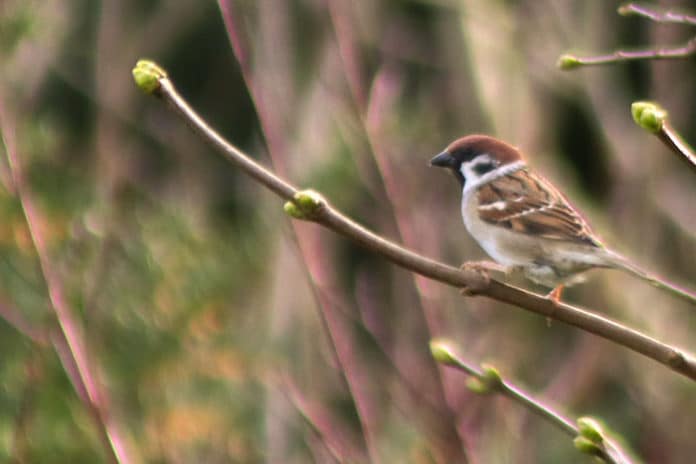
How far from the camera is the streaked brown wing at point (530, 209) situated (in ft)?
7.70

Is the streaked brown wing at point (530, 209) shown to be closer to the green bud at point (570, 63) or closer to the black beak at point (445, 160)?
the black beak at point (445, 160)

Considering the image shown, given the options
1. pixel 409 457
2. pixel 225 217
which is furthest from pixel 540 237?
pixel 225 217

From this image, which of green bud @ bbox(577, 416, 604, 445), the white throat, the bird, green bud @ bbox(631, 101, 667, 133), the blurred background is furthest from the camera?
the white throat

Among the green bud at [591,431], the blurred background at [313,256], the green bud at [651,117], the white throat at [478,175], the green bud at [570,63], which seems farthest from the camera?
the white throat at [478,175]

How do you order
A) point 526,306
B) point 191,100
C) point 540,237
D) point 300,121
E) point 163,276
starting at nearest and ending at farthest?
1. point 526,306
2. point 540,237
3. point 163,276
4. point 300,121
5. point 191,100

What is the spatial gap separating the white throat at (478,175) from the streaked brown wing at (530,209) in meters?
0.01

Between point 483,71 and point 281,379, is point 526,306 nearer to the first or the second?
point 281,379

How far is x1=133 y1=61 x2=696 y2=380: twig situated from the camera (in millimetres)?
1307

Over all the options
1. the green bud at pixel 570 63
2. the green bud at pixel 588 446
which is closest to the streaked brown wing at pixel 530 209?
the green bud at pixel 570 63

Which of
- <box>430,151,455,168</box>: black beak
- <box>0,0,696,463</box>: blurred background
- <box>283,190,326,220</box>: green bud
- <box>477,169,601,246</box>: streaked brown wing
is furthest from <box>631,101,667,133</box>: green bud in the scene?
<box>430,151,455,168</box>: black beak

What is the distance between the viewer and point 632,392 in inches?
143

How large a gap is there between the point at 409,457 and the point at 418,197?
0.98 metres

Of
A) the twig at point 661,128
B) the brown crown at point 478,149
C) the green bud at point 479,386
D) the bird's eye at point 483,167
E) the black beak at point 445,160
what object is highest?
the twig at point 661,128

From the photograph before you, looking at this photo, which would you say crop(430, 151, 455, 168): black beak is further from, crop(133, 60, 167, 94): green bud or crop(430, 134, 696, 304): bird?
crop(133, 60, 167, 94): green bud
